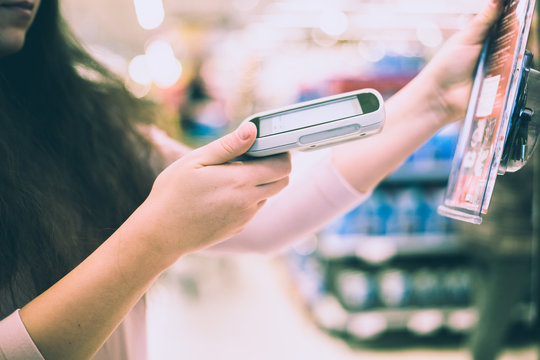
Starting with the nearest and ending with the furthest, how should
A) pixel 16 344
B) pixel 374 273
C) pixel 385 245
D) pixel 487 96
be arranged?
pixel 16 344 → pixel 487 96 → pixel 385 245 → pixel 374 273

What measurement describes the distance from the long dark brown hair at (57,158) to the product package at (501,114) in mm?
645

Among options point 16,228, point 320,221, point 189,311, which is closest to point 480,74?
point 320,221

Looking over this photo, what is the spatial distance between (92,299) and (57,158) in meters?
0.33

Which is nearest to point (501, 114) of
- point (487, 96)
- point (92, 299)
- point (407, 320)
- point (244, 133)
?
point (487, 96)

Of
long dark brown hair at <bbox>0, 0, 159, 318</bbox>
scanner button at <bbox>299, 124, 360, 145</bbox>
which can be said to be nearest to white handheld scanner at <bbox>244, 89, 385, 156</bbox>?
scanner button at <bbox>299, 124, 360, 145</bbox>

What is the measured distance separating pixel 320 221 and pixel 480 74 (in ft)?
1.41

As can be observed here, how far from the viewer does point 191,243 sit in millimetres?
610

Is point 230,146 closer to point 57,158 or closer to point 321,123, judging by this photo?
point 321,123

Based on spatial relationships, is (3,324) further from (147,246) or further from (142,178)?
(142,178)

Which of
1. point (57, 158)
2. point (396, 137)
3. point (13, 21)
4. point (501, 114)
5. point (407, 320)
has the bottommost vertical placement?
point (407, 320)

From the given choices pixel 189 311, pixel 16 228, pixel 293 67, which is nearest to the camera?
pixel 16 228

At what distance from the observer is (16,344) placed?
53 centimetres

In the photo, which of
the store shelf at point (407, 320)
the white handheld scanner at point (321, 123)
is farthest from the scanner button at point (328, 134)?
the store shelf at point (407, 320)

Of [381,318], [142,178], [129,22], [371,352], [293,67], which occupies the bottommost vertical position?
[371,352]
